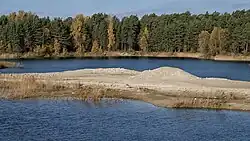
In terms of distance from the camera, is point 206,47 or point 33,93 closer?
point 33,93

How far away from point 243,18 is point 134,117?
112 m

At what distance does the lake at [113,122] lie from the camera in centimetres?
2905

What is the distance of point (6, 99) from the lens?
4416 cm

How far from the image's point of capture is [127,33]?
498 ft

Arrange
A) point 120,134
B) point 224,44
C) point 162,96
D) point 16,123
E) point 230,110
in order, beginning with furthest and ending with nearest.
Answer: point 224,44, point 162,96, point 230,110, point 16,123, point 120,134

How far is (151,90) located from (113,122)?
16.4 meters

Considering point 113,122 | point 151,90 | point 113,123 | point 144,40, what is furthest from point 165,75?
point 144,40

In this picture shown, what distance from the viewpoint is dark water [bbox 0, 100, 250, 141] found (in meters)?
29.0

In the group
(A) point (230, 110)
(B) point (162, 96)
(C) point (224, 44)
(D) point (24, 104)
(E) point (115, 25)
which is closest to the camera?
(A) point (230, 110)

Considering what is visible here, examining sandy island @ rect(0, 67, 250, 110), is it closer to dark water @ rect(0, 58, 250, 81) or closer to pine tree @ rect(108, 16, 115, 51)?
Answer: dark water @ rect(0, 58, 250, 81)

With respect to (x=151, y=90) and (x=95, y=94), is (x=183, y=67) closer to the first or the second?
(x=151, y=90)

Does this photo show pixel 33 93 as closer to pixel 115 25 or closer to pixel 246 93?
pixel 246 93

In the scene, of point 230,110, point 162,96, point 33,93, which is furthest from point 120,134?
point 33,93

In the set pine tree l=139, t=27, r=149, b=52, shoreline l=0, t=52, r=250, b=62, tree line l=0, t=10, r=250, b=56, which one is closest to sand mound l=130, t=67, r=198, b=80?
shoreline l=0, t=52, r=250, b=62
